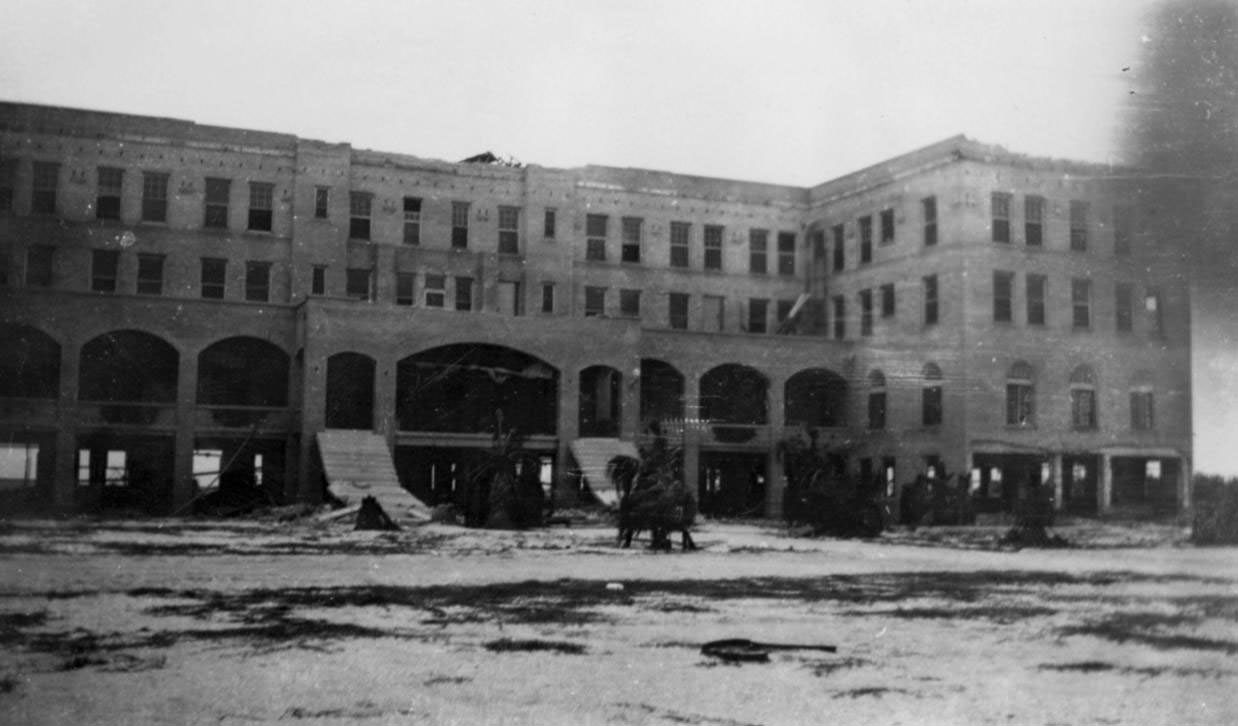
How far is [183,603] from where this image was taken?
9.00 m

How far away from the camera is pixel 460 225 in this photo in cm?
3331

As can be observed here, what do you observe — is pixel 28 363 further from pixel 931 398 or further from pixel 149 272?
pixel 149 272

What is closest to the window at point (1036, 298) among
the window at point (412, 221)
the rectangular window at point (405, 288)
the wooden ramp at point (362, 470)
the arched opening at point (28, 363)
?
the wooden ramp at point (362, 470)

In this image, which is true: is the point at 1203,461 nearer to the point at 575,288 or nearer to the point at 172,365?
the point at 172,365

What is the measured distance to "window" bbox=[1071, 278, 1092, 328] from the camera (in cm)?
1583

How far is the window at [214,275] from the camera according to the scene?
1229 inches

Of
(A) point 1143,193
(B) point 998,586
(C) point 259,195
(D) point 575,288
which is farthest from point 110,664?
(D) point 575,288

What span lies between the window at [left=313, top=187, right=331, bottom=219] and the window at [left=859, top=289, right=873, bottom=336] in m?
14.6

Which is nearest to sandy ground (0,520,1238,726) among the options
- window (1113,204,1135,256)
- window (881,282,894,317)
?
window (1113,204,1135,256)

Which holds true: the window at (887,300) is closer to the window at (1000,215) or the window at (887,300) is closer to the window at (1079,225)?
the window at (1000,215)

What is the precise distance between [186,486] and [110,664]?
18648mm

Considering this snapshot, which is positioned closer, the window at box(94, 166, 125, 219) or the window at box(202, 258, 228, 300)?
the window at box(94, 166, 125, 219)

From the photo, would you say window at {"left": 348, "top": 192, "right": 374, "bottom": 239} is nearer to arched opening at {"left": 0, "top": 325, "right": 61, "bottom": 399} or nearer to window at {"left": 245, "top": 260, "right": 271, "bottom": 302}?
window at {"left": 245, "top": 260, "right": 271, "bottom": 302}

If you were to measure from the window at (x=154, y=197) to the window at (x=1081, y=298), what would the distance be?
1952 cm
